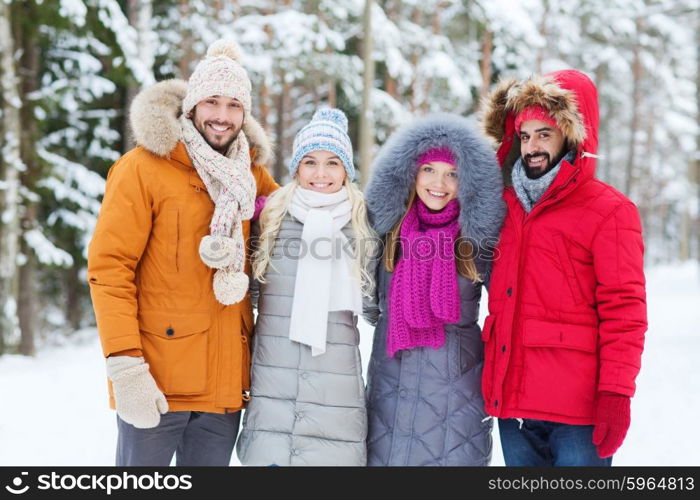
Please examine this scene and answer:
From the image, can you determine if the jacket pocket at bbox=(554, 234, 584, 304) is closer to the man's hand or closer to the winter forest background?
the man's hand

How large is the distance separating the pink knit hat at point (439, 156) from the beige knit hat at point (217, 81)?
978 mm

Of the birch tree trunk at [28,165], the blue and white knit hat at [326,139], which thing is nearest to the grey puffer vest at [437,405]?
the blue and white knit hat at [326,139]

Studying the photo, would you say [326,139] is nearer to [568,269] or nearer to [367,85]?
[568,269]

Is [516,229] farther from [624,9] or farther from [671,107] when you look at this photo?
[671,107]

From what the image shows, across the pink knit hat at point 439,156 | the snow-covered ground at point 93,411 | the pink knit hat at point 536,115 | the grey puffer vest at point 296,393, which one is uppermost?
the pink knit hat at point 536,115

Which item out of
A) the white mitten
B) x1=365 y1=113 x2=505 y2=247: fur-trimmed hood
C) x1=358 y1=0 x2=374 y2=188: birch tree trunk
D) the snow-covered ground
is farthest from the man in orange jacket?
x1=358 y1=0 x2=374 y2=188: birch tree trunk

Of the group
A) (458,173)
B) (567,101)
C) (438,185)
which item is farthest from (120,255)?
(567,101)

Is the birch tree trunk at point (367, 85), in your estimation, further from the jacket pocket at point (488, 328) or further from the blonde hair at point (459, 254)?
the jacket pocket at point (488, 328)

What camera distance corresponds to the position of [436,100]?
47.4 ft

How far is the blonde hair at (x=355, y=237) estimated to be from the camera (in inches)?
121

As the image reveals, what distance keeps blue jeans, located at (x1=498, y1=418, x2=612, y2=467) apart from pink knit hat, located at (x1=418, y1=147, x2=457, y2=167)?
1.37 m

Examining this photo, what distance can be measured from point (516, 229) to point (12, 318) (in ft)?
27.7

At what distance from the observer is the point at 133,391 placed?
8.87ft

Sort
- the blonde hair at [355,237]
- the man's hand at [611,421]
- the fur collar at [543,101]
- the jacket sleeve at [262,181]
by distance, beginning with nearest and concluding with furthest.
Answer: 1. the man's hand at [611,421]
2. the fur collar at [543,101]
3. the blonde hair at [355,237]
4. the jacket sleeve at [262,181]
